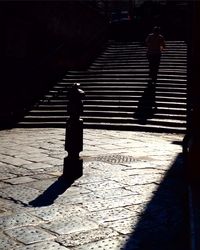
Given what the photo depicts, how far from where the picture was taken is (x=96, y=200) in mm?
4809

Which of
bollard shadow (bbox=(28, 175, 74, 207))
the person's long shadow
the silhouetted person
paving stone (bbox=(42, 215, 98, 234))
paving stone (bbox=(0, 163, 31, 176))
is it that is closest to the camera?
paving stone (bbox=(42, 215, 98, 234))

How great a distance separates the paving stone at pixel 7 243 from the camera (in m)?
3.54

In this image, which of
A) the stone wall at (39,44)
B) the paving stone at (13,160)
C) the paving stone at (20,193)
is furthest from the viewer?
the stone wall at (39,44)

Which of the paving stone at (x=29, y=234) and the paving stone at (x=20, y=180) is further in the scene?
the paving stone at (x=20, y=180)

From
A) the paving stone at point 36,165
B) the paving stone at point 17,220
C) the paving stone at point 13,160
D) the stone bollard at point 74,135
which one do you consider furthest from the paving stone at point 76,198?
the paving stone at point 13,160

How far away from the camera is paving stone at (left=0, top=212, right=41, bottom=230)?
4027 millimetres

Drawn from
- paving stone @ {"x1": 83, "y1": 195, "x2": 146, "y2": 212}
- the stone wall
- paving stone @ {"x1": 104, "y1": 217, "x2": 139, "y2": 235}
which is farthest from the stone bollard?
the stone wall

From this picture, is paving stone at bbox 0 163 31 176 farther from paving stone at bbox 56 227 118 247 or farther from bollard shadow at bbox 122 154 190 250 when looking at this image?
paving stone at bbox 56 227 118 247

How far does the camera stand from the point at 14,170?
619 centimetres

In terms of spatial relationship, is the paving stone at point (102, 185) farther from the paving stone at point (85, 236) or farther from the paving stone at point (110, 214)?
the paving stone at point (85, 236)

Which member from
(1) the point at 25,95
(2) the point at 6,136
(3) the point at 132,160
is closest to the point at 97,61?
(1) the point at 25,95

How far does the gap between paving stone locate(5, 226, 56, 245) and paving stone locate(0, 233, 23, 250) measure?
52mm

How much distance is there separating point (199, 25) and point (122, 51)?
1235 centimetres

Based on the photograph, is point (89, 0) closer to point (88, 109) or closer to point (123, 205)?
point (88, 109)
